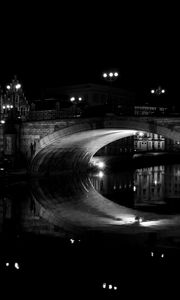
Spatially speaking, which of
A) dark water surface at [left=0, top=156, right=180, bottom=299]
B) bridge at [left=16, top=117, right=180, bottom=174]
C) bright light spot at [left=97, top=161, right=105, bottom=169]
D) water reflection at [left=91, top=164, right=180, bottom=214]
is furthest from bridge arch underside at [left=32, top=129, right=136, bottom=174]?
dark water surface at [left=0, top=156, right=180, bottom=299]

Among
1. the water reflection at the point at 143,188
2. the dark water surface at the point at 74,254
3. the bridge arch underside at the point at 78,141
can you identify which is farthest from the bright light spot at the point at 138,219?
the bridge arch underside at the point at 78,141

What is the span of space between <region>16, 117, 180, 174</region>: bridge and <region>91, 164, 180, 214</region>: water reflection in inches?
112

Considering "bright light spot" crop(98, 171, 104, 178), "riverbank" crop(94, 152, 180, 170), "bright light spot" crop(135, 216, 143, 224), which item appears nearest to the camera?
"bright light spot" crop(135, 216, 143, 224)

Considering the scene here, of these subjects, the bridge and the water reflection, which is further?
the bridge

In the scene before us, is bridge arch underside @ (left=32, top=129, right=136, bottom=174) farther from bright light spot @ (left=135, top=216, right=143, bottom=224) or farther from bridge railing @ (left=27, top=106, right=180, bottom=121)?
bright light spot @ (left=135, top=216, right=143, bottom=224)

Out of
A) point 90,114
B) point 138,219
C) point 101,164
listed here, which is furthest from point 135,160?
point 138,219

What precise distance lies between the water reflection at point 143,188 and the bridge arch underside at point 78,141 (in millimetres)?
2351

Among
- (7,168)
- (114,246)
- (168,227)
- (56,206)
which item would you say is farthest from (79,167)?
(114,246)

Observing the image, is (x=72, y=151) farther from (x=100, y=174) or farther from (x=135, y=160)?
(x=135, y=160)

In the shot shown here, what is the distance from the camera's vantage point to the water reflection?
2627 centimetres

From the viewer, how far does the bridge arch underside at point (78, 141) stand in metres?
29.1

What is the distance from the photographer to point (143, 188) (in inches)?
1324

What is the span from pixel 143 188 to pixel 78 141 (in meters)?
6.38

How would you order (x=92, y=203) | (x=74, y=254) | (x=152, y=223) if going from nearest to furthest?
(x=74, y=254) < (x=152, y=223) < (x=92, y=203)
